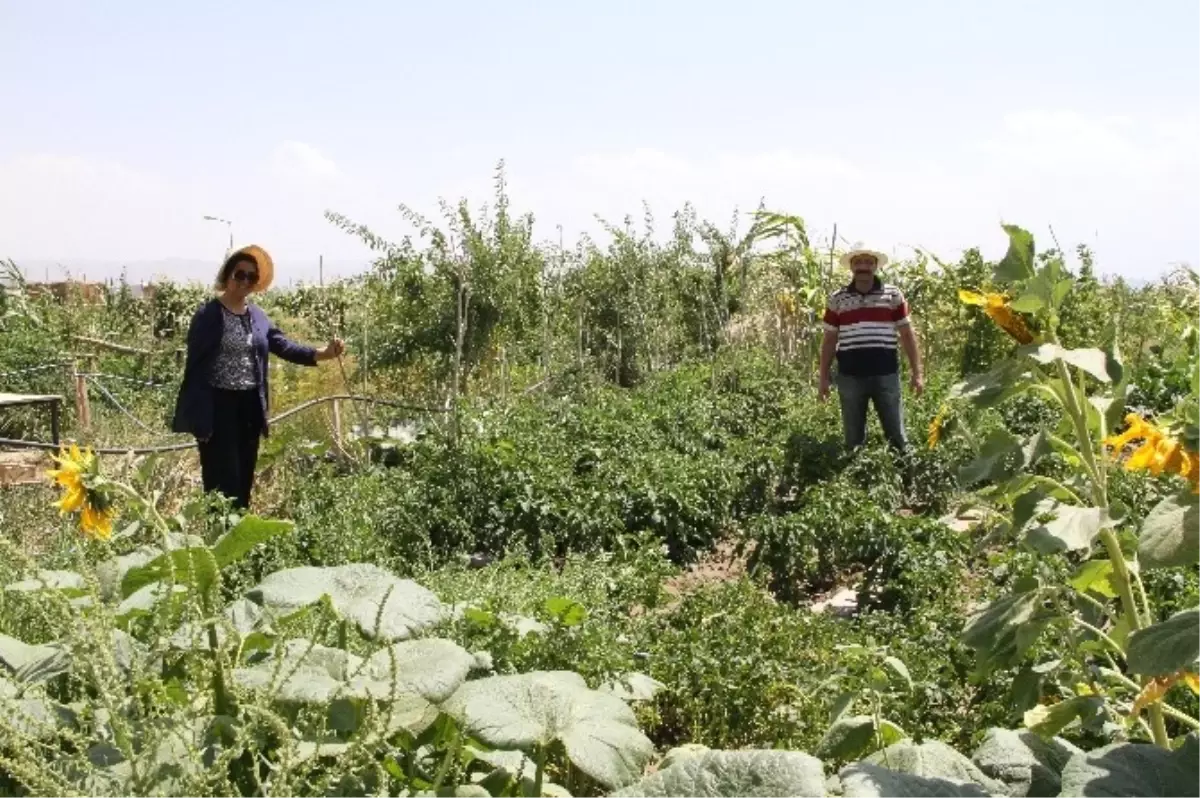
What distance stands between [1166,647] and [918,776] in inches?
12.9

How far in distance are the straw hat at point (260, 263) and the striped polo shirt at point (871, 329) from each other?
114 inches

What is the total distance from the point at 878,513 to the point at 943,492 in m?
1.36

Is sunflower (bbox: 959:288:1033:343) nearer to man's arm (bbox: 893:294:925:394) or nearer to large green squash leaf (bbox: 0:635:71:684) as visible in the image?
large green squash leaf (bbox: 0:635:71:684)

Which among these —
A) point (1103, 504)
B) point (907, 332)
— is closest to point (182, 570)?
point (1103, 504)

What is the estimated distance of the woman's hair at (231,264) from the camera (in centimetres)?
504

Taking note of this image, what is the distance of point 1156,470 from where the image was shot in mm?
1357

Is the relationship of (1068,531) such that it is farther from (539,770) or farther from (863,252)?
(863,252)

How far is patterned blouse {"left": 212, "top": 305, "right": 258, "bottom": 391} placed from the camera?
5.00 metres

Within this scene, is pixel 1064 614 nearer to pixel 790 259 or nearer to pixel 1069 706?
pixel 1069 706

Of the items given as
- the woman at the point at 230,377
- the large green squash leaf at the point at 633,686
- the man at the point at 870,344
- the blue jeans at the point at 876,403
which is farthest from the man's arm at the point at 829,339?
the large green squash leaf at the point at 633,686

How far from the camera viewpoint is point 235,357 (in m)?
5.03

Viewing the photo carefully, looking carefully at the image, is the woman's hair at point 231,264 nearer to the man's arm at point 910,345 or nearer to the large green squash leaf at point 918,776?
the man's arm at point 910,345

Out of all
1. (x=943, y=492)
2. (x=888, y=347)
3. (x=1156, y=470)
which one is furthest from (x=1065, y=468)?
(x=1156, y=470)

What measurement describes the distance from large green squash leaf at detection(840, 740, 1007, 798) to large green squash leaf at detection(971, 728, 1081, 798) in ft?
0.07
